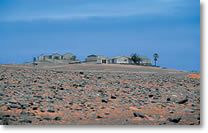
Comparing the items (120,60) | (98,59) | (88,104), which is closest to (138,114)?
(88,104)

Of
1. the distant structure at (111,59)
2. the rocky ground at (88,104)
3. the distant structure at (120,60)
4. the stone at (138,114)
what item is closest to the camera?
the rocky ground at (88,104)

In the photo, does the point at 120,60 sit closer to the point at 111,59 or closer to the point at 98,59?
the point at 111,59

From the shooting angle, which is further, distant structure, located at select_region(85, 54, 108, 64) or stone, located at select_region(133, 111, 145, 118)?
distant structure, located at select_region(85, 54, 108, 64)

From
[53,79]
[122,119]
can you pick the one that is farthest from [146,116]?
[53,79]

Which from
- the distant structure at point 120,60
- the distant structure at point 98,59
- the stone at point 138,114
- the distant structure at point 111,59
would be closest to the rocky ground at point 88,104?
the stone at point 138,114

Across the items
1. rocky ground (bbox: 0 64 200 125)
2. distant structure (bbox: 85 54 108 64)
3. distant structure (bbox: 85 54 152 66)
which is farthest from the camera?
distant structure (bbox: 85 54 152 66)

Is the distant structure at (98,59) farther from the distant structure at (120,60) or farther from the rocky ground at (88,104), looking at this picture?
the rocky ground at (88,104)

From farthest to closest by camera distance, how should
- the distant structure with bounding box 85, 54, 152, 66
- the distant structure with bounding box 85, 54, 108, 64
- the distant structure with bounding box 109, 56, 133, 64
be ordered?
1. the distant structure with bounding box 109, 56, 133, 64
2. the distant structure with bounding box 85, 54, 152, 66
3. the distant structure with bounding box 85, 54, 108, 64

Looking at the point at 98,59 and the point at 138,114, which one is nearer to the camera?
the point at 138,114

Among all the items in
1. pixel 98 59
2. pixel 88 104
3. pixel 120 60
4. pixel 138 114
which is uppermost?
pixel 98 59

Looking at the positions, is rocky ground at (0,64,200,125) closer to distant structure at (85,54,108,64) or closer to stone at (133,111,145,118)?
stone at (133,111,145,118)

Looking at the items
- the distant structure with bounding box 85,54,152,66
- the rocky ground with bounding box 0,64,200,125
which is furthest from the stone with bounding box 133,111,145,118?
the distant structure with bounding box 85,54,152,66

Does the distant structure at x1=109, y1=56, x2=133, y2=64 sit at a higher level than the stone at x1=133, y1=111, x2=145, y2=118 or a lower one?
higher

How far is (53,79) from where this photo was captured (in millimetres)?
13992
